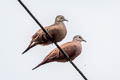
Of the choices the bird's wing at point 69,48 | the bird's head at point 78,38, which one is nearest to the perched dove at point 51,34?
the bird's wing at point 69,48

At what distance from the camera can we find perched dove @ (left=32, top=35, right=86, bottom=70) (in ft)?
29.0

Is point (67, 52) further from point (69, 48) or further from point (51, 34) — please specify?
point (51, 34)

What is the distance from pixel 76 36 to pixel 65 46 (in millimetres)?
1226

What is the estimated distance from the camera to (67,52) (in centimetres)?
934

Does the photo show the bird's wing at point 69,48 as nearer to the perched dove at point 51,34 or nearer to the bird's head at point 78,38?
the perched dove at point 51,34

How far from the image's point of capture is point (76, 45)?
9719 millimetres

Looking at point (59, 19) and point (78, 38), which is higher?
point (59, 19)

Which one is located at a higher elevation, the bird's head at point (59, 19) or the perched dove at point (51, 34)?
the perched dove at point (51, 34)

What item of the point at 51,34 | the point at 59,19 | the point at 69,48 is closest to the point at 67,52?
the point at 69,48

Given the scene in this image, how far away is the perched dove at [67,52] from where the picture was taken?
29.0ft

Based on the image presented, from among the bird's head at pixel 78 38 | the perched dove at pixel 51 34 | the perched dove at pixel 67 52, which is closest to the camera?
the perched dove at pixel 67 52

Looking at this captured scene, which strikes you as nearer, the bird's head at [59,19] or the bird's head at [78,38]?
the bird's head at [59,19]

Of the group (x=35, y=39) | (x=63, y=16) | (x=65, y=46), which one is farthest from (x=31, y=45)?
(x=63, y=16)

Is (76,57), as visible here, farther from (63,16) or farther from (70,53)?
(63,16)
